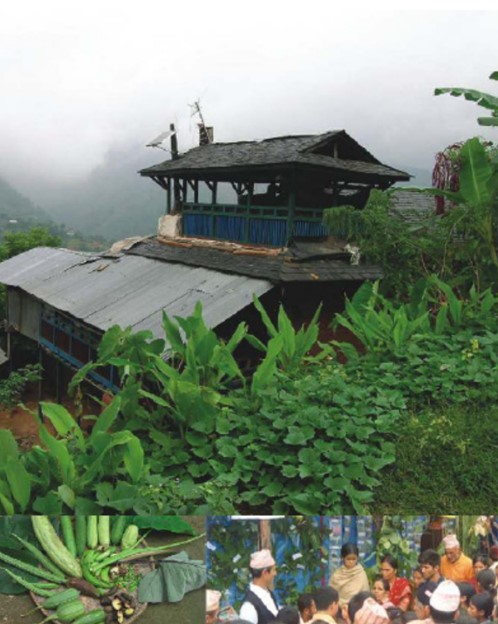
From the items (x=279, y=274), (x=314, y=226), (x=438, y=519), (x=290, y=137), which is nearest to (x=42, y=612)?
(x=438, y=519)

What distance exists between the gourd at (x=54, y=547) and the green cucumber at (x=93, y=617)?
0.16 metres

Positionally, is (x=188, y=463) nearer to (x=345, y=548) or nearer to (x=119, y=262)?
(x=345, y=548)

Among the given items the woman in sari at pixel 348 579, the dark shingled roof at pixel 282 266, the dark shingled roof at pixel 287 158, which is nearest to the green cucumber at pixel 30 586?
the woman in sari at pixel 348 579

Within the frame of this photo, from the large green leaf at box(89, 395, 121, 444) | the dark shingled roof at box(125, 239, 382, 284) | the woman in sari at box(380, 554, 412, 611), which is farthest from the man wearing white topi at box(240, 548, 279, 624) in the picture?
the dark shingled roof at box(125, 239, 382, 284)

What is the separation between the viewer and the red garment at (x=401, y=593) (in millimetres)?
2404

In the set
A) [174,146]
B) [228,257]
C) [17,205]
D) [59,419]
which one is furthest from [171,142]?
[17,205]

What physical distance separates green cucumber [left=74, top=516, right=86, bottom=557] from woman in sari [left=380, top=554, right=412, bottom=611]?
4.14ft

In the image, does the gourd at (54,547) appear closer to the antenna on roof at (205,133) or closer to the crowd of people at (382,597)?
the crowd of people at (382,597)

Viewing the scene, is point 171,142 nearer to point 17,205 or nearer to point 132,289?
point 132,289

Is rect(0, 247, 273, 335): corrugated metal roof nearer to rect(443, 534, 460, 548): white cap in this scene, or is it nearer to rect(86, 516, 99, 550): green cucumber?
rect(86, 516, 99, 550): green cucumber

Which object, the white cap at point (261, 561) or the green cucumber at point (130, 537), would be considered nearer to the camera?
the white cap at point (261, 561)

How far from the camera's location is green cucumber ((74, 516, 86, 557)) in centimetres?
252

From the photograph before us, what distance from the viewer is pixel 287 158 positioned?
35.2 feet

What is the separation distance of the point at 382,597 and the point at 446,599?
258mm
